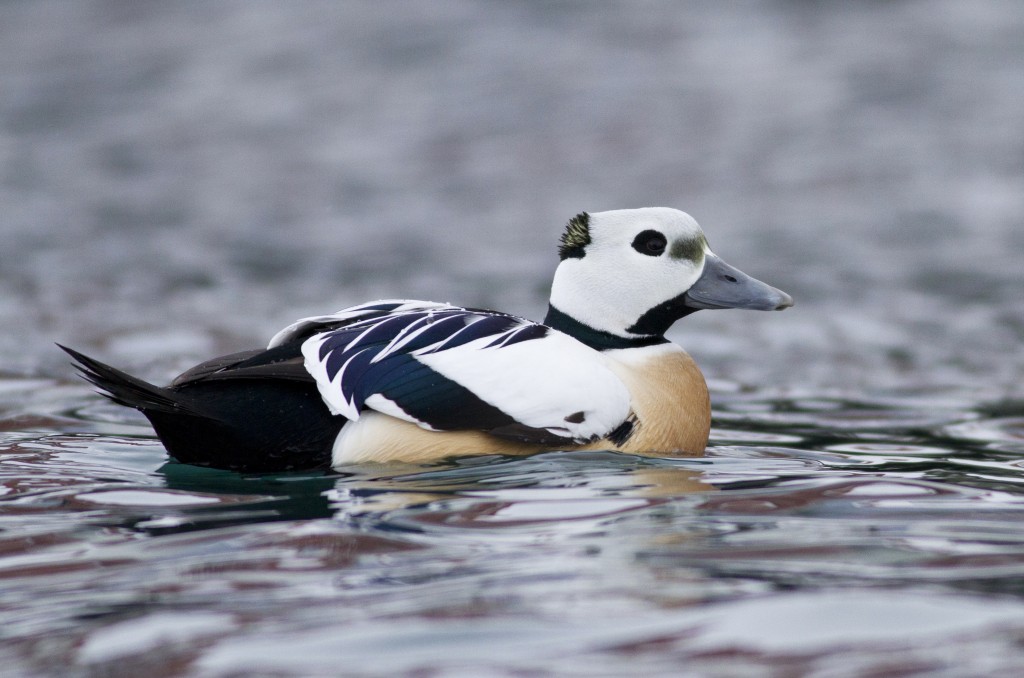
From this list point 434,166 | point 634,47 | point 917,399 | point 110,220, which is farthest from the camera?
point 634,47

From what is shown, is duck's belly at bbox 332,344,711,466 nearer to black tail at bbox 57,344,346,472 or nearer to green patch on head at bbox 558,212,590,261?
black tail at bbox 57,344,346,472

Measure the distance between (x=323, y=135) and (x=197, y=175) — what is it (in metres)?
1.61

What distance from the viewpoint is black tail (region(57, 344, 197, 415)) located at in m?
4.12

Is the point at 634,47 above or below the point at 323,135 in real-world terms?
above

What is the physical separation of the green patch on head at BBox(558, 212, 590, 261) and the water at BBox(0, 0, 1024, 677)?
Result: 0.86m

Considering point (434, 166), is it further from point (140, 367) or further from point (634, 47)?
point (140, 367)

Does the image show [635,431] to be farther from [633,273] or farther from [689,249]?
[689,249]

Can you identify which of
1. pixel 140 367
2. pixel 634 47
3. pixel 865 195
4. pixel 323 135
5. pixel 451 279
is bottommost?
pixel 140 367

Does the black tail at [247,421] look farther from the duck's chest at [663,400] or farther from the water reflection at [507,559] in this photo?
the duck's chest at [663,400]

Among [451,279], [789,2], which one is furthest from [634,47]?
[451,279]

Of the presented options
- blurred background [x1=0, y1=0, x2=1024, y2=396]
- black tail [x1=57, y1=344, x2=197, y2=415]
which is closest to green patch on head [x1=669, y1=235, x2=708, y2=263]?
black tail [x1=57, y1=344, x2=197, y2=415]

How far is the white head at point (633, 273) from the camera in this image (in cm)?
496

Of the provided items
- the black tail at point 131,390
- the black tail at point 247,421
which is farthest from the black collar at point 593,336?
the black tail at point 131,390

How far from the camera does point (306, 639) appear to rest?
2.83 m
